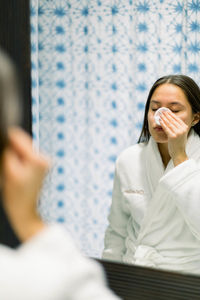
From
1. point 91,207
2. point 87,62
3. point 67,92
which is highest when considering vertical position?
point 87,62

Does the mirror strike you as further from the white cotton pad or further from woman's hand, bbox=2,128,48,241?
woman's hand, bbox=2,128,48,241

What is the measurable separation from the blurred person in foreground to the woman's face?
608mm

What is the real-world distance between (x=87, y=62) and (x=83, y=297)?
1.09 metres

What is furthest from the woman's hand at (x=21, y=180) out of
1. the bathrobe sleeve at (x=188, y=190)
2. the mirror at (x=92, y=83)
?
the mirror at (x=92, y=83)

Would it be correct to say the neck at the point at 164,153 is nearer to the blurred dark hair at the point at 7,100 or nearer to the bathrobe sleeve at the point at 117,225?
the bathrobe sleeve at the point at 117,225

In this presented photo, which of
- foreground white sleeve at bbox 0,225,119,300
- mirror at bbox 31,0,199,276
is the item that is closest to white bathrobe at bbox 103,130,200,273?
mirror at bbox 31,0,199,276

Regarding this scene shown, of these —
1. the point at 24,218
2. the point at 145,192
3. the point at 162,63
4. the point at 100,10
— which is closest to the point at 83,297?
the point at 24,218

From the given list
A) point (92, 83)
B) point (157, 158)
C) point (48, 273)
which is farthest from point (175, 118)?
point (48, 273)

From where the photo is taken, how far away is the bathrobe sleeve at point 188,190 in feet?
2.44

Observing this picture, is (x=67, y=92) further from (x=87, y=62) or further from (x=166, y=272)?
(x=166, y=272)

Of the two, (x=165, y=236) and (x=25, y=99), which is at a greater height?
(x=25, y=99)

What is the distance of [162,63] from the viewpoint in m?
1.04

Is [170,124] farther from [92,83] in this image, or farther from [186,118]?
[92,83]

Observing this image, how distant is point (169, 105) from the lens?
0.80 metres
